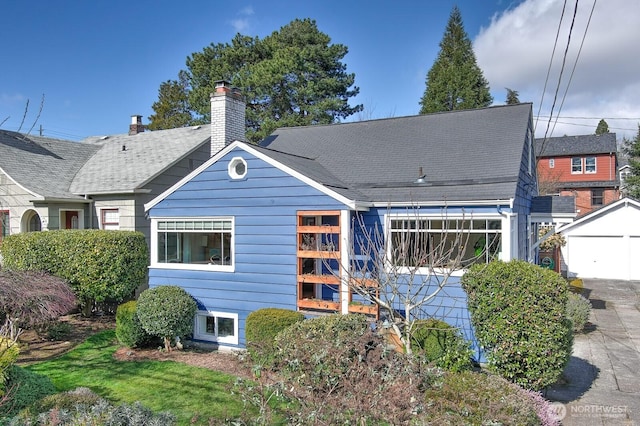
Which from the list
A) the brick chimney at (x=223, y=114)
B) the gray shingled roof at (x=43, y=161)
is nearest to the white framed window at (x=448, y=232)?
the brick chimney at (x=223, y=114)

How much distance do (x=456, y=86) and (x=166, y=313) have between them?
90.9ft

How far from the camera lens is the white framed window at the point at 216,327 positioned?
10305 millimetres

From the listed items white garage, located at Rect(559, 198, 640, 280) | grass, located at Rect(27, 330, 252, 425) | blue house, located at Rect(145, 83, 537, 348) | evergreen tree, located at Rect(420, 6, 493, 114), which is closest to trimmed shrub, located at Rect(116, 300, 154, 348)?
grass, located at Rect(27, 330, 252, 425)

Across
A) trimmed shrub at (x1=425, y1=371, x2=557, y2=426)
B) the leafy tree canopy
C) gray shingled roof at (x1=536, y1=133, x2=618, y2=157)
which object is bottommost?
trimmed shrub at (x1=425, y1=371, x2=557, y2=426)

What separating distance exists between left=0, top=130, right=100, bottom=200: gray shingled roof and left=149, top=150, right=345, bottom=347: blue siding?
658 cm

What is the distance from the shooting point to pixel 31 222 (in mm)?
15352

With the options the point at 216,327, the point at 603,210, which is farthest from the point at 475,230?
the point at 603,210

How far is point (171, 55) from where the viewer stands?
1220 inches

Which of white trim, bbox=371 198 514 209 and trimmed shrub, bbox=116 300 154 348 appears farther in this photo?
trimmed shrub, bbox=116 300 154 348

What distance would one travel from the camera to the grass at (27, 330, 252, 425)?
7.19m

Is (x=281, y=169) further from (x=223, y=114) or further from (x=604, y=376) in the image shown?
(x=604, y=376)

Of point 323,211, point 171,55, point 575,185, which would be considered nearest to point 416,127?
point 323,211

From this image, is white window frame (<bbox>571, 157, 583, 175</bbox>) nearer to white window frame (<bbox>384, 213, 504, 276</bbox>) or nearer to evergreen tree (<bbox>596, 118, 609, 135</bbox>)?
evergreen tree (<bbox>596, 118, 609, 135</bbox>)

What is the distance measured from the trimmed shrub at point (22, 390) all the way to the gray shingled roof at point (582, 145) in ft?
118
